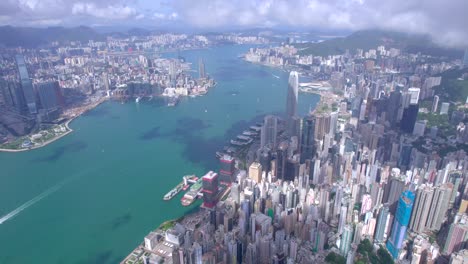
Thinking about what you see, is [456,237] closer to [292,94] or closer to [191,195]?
[191,195]

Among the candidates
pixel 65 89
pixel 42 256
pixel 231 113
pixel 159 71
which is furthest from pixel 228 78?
pixel 42 256

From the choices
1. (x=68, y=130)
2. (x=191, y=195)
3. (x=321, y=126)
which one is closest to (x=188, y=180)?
(x=191, y=195)

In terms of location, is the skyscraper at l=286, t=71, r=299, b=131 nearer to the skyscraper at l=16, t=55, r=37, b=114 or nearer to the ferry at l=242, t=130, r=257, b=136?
the ferry at l=242, t=130, r=257, b=136

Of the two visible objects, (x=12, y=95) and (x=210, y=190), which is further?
(x=12, y=95)

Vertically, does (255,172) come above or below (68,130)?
above

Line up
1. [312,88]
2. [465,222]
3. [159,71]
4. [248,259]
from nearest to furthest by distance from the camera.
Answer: [248,259], [465,222], [312,88], [159,71]

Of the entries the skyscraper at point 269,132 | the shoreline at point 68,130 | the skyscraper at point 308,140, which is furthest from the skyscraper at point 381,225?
the shoreline at point 68,130

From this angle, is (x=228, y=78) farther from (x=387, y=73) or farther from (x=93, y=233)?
(x=93, y=233)
